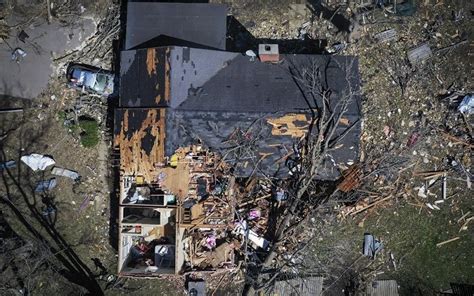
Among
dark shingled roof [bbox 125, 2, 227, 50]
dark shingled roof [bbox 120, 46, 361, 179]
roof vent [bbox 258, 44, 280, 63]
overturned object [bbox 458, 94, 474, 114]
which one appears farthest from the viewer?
overturned object [bbox 458, 94, 474, 114]

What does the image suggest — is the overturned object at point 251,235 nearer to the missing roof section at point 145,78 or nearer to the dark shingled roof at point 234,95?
the dark shingled roof at point 234,95

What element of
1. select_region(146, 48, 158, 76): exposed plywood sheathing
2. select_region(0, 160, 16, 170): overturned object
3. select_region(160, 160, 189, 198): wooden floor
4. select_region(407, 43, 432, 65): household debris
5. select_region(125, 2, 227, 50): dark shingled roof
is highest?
select_region(125, 2, 227, 50): dark shingled roof

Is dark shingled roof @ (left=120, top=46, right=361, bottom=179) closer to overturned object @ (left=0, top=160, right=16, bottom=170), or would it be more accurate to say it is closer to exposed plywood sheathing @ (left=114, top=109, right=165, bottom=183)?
exposed plywood sheathing @ (left=114, top=109, right=165, bottom=183)

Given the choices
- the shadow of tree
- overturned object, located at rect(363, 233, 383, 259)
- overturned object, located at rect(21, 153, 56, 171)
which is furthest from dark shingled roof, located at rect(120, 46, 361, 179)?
the shadow of tree

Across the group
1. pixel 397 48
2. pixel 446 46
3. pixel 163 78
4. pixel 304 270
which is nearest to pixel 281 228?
pixel 304 270

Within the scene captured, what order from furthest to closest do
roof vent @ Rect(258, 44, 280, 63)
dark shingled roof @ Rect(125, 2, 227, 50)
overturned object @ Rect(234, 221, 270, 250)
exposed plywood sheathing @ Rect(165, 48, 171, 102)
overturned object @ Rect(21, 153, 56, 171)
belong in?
1. overturned object @ Rect(21, 153, 56, 171)
2. overturned object @ Rect(234, 221, 270, 250)
3. dark shingled roof @ Rect(125, 2, 227, 50)
4. roof vent @ Rect(258, 44, 280, 63)
5. exposed plywood sheathing @ Rect(165, 48, 171, 102)

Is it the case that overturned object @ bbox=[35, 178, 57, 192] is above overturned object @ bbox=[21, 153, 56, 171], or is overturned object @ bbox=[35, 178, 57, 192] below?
below

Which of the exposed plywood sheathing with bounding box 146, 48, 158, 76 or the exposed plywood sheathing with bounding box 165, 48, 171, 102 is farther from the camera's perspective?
the exposed plywood sheathing with bounding box 146, 48, 158, 76
